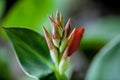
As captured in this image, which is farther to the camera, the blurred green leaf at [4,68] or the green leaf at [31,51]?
the blurred green leaf at [4,68]

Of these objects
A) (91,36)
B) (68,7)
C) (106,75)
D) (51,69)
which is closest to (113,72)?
(106,75)

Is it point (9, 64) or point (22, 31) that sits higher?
point (22, 31)

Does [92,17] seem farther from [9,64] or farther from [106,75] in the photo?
[106,75]

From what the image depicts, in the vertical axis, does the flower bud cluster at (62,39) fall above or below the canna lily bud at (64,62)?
above

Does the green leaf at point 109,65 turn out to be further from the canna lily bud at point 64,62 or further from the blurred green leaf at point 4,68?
the blurred green leaf at point 4,68

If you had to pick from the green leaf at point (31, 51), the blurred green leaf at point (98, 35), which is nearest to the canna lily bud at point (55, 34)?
the green leaf at point (31, 51)

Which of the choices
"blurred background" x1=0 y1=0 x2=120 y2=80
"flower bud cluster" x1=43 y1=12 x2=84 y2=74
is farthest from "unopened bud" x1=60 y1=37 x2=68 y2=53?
"blurred background" x1=0 y1=0 x2=120 y2=80

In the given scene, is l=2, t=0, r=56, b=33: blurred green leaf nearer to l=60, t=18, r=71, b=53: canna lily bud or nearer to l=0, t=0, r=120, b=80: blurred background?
l=0, t=0, r=120, b=80: blurred background
